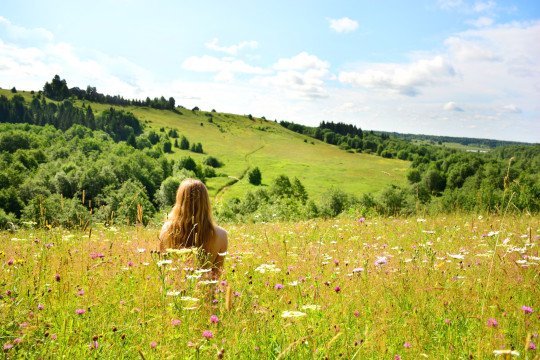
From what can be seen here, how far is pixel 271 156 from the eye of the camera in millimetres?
137375

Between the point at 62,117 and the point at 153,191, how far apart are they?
7743 centimetres

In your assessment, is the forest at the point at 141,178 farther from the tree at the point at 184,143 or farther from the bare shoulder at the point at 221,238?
the bare shoulder at the point at 221,238

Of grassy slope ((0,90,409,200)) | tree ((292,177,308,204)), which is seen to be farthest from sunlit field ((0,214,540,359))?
grassy slope ((0,90,409,200))

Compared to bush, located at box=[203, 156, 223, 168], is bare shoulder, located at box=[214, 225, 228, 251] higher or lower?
higher

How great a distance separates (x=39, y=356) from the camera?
2.35 meters

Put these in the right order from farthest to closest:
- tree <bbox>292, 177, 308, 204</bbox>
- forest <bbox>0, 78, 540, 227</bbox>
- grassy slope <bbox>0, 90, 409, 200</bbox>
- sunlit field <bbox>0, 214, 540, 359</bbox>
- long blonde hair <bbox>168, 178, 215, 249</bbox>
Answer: grassy slope <bbox>0, 90, 409, 200</bbox>
tree <bbox>292, 177, 308, 204</bbox>
forest <bbox>0, 78, 540, 227</bbox>
long blonde hair <bbox>168, 178, 215, 249</bbox>
sunlit field <bbox>0, 214, 540, 359</bbox>

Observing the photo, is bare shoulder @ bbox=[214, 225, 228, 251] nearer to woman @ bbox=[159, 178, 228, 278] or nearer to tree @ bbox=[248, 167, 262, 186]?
woman @ bbox=[159, 178, 228, 278]

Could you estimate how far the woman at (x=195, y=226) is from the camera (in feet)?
13.7

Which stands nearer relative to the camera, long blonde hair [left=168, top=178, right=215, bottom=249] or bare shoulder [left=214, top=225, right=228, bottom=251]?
long blonde hair [left=168, top=178, right=215, bottom=249]

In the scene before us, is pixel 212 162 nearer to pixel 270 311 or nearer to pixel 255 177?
pixel 255 177

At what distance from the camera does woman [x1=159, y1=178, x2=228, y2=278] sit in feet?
13.7

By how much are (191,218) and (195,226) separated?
0.39 ft

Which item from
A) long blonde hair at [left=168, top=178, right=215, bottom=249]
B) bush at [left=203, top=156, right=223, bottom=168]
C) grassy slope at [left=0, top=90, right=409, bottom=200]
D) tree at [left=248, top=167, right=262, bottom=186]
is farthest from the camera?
bush at [left=203, top=156, right=223, bottom=168]

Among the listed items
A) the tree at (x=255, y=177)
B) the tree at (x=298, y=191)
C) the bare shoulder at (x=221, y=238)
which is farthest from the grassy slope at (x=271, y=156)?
the bare shoulder at (x=221, y=238)
